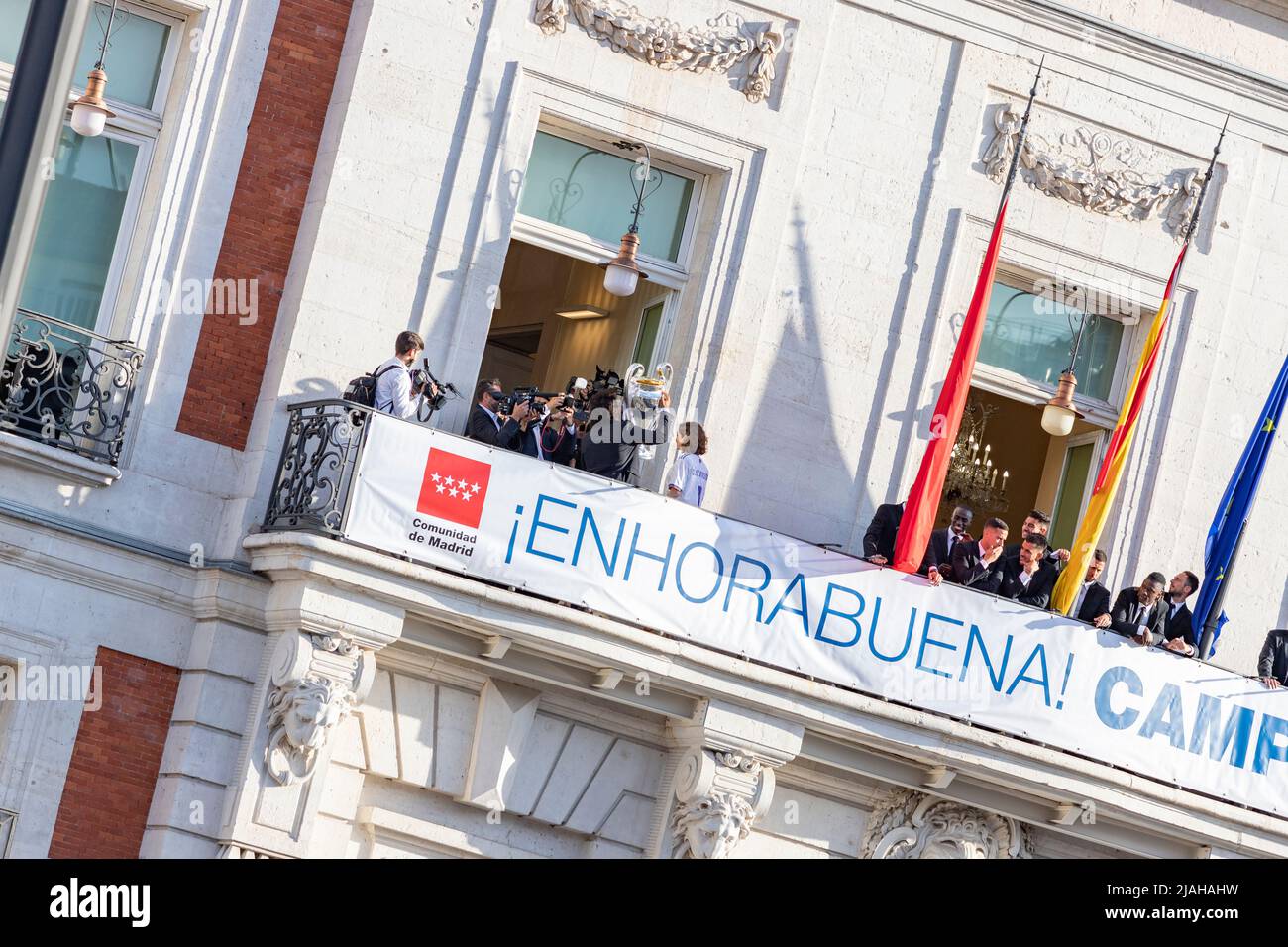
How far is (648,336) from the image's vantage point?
1503 centimetres

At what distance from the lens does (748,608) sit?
524 inches

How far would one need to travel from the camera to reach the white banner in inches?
502

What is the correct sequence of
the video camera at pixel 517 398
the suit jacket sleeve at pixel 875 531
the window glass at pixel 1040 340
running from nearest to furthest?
the video camera at pixel 517 398 < the suit jacket sleeve at pixel 875 531 < the window glass at pixel 1040 340

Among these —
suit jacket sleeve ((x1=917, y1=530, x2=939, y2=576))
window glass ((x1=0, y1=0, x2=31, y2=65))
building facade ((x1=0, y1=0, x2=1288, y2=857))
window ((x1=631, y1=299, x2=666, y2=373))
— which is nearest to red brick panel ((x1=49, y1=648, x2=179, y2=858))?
building facade ((x1=0, y1=0, x2=1288, y2=857))

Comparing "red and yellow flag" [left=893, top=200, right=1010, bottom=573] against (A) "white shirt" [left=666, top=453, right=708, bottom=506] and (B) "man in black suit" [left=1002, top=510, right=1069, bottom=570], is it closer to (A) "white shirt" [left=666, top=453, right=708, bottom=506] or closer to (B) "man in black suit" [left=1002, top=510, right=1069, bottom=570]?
(B) "man in black suit" [left=1002, top=510, right=1069, bottom=570]

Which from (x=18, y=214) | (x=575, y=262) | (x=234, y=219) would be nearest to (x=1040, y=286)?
(x=575, y=262)

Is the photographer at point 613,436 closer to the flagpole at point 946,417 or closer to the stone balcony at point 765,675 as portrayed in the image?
the stone balcony at point 765,675

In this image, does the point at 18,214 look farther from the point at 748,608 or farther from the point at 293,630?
the point at 748,608

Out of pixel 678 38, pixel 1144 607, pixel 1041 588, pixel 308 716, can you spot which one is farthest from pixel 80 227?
pixel 1144 607

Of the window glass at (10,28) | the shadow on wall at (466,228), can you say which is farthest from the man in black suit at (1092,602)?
the window glass at (10,28)

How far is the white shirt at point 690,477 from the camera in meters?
13.6

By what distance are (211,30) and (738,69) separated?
371cm

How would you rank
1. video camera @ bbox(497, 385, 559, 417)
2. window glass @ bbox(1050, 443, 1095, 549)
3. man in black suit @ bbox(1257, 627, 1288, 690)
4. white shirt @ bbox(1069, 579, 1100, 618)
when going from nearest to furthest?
video camera @ bbox(497, 385, 559, 417) < white shirt @ bbox(1069, 579, 1100, 618) < man in black suit @ bbox(1257, 627, 1288, 690) < window glass @ bbox(1050, 443, 1095, 549)

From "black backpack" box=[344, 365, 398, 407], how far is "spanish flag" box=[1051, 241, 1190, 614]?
492 cm
